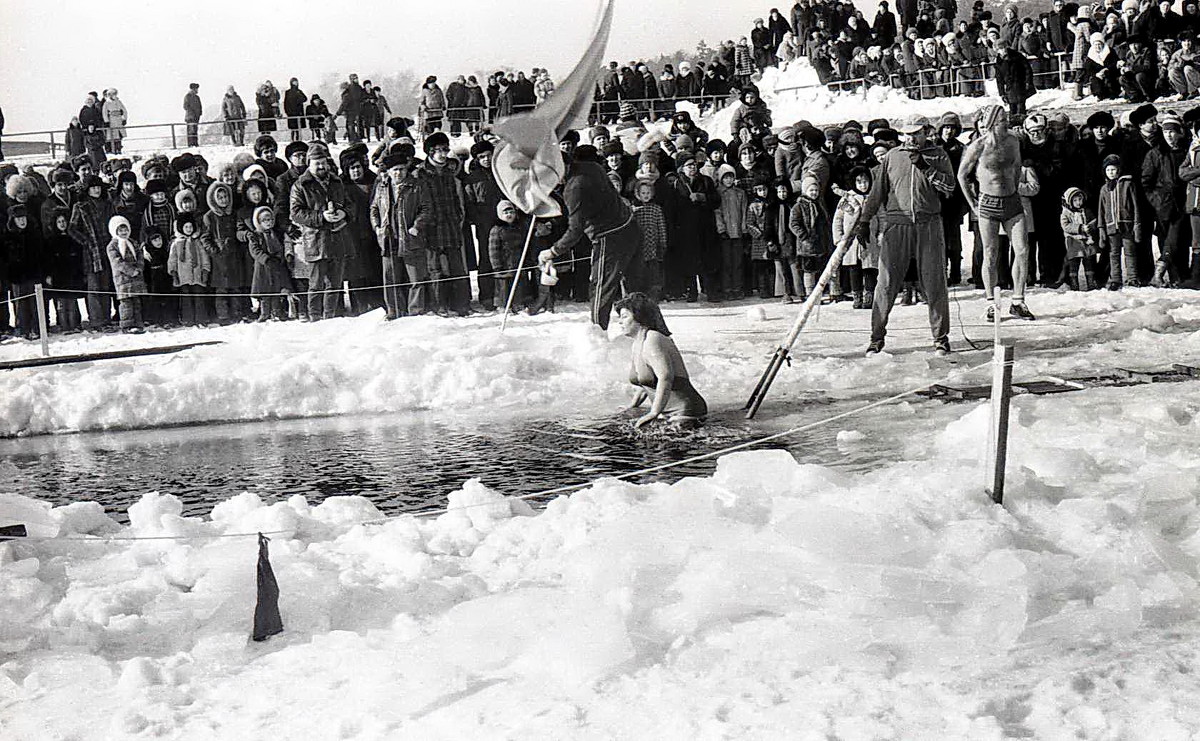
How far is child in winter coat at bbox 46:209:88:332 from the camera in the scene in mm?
4055

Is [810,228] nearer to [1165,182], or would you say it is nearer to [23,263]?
[1165,182]

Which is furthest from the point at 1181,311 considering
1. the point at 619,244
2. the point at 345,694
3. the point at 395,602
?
the point at 345,694

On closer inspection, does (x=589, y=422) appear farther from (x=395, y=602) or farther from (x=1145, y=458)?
(x=1145, y=458)

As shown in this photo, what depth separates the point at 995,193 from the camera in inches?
168

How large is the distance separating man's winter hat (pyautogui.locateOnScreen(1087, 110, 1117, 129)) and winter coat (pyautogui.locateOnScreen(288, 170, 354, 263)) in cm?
267

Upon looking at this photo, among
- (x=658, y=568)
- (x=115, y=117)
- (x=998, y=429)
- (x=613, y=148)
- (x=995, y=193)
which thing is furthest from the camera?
(x=995, y=193)

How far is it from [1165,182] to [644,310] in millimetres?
2006

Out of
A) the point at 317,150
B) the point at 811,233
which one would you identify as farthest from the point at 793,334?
the point at 317,150

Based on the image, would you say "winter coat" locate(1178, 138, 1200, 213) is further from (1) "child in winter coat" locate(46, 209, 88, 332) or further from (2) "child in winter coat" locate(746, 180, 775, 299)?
(1) "child in winter coat" locate(46, 209, 88, 332)

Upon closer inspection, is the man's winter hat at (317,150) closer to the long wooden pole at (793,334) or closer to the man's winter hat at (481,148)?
the man's winter hat at (481,148)

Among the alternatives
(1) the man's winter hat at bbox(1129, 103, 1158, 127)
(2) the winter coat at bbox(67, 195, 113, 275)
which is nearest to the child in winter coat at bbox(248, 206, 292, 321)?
(2) the winter coat at bbox(67, 195, 113, 275)

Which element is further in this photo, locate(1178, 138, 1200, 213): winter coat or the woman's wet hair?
locate(1178, 138, 1200, 213): winter coat

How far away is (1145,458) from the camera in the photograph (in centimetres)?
364

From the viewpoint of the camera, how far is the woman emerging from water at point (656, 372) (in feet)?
13.3
